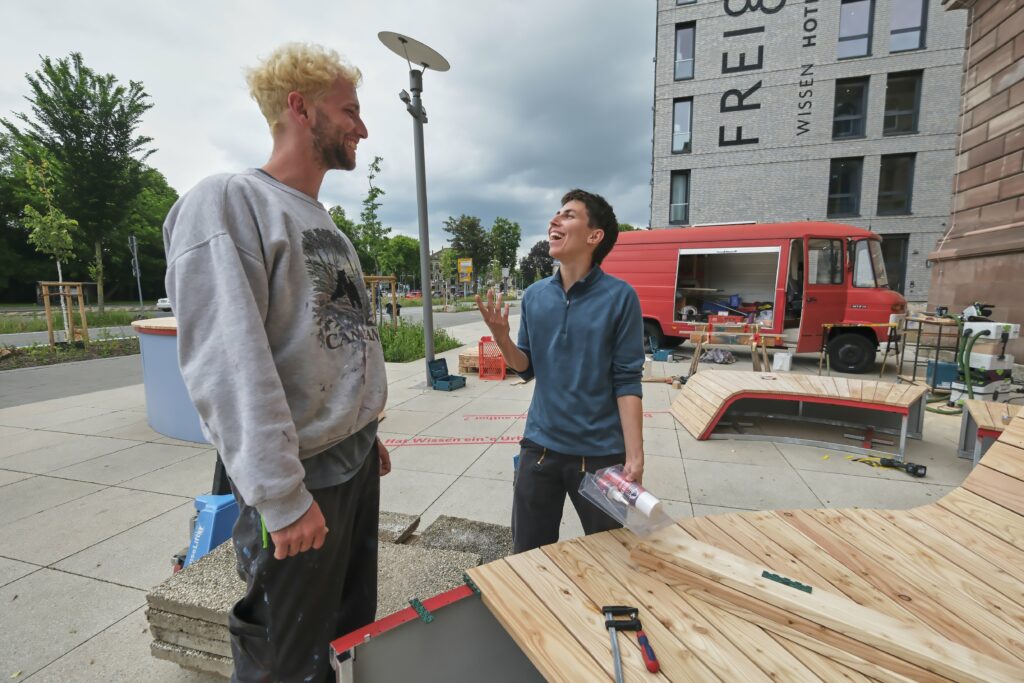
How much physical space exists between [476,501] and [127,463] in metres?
3.61

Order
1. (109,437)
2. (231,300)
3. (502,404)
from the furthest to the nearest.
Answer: (502,404) → (109,437) → (231,300)

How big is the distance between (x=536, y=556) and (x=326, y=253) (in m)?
1.28

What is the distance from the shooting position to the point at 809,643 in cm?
129

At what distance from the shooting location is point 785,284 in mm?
9711

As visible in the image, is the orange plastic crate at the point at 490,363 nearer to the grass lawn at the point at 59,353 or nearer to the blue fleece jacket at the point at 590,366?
the blue fleece jacket at the point at 590,366

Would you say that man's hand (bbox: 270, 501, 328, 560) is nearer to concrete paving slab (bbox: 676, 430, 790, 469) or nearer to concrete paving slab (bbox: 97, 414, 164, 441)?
concrete paving slab (bbox: 676, 430, 790, 469)

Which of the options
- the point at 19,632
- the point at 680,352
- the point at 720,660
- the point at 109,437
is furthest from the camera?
the point at 680,352

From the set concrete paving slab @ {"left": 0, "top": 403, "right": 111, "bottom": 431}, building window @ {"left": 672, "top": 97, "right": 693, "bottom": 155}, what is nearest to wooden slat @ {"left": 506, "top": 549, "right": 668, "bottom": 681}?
concrete paving slab @ {"left": 0, "top": 403, "right": 111, "bottom": 431}

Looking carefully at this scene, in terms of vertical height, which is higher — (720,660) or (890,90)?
(890,90)

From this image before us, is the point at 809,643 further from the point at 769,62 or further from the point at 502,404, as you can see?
the point at 769,62

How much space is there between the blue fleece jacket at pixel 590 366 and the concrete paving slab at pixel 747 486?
86.1 inches

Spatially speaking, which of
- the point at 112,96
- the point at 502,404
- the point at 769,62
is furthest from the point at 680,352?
the point at 112,96

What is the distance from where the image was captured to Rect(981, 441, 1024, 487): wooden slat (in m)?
2.44

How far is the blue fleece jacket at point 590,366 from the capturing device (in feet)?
6.29
